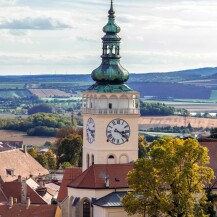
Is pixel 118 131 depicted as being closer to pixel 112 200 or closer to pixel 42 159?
pixel 112 200

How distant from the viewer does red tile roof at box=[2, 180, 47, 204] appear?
325ft

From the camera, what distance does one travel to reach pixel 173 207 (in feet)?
241

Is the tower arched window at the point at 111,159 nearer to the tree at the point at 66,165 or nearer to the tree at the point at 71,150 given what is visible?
the tree at the point at 66,165

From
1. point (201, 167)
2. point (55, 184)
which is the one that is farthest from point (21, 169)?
point (201, 167)

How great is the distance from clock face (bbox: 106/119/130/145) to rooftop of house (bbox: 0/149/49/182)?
31337 mm

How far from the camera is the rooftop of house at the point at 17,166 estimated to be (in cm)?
11725

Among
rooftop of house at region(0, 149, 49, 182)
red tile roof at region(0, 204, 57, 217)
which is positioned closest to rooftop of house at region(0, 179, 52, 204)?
red tile roof at region(0, 204, 57, 217)

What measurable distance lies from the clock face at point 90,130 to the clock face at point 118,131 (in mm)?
1102

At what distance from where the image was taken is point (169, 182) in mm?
74188

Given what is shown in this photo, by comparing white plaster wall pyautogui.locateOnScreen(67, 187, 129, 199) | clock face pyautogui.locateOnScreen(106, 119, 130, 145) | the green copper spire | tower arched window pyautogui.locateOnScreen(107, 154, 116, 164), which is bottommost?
white plaster wall pyautogui.locateOnScreen(67, 187, 129, 199)

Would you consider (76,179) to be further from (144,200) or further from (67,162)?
(67,162)

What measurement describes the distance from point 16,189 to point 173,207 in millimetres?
30929

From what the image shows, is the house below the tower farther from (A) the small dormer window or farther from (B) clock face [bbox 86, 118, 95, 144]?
(A) the small dormer window

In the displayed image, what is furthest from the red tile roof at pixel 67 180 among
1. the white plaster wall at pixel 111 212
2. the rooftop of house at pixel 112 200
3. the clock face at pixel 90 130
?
the white plaster wall at pixel 111 212
